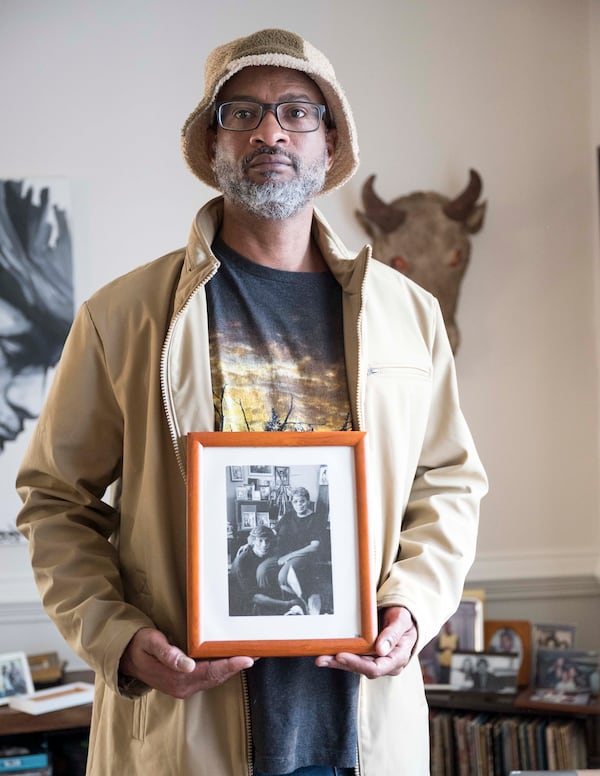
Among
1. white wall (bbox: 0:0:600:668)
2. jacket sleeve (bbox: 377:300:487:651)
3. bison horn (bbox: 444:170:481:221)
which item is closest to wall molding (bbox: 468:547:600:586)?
white wall (bbox: 0:0:600:668)

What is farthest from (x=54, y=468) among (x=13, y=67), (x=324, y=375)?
(x=13, y=67)

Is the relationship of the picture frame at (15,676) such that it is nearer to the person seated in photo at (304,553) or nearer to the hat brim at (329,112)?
the hat brim at (329,112)

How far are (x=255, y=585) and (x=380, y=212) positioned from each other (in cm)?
230

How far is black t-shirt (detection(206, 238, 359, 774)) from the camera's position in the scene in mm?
1317

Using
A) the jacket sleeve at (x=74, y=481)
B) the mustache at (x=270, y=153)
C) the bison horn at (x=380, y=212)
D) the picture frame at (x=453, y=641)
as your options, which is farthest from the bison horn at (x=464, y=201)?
the jacket sleeve at (x=74, y=481)

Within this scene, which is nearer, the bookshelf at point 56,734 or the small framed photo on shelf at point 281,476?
the small framed photo on shelf at point 281,476

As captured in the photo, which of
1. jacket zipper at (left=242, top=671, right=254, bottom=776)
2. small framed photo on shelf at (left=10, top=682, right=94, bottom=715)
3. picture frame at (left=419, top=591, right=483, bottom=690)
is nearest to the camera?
jacket zipper at (left=242, top=671, right=254, bottom=776)

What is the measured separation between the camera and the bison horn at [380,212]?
11.0 ft

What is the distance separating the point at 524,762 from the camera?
116 inches

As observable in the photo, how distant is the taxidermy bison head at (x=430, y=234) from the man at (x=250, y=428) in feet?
5.61

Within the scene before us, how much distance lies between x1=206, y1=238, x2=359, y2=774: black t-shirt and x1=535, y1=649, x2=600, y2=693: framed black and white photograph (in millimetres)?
1920

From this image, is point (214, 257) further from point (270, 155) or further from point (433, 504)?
point (433, 504)

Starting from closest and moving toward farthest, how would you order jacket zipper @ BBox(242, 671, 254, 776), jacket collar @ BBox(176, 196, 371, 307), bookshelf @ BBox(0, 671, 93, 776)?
jacket zipper @ BBox(242, 671, 254, 776) → jacket collar @ BBox(176, 196, 371, 307) → bookshelf @ BBox(0, 671, 93, 776)

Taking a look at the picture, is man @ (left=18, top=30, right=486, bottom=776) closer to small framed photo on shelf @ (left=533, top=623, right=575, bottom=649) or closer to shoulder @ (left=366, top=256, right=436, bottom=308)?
shoulder @ (left=366, top=256, right=436, bottom=308)
